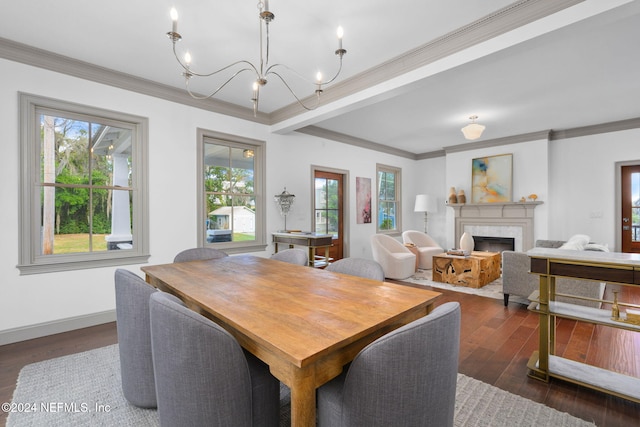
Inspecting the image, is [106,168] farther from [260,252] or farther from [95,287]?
[260,252]

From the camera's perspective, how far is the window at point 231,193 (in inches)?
155

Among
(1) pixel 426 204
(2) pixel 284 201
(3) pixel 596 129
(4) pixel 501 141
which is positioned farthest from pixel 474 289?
(3) pixel 596 129

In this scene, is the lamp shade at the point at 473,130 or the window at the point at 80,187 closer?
the window at the point at 80,187

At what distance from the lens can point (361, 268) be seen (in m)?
1.97

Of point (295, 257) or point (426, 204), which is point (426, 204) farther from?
point (295, 257)

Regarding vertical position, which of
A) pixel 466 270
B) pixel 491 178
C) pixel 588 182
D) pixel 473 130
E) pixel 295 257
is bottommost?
pixel 466 270

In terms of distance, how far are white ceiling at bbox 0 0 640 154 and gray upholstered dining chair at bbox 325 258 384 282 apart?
6.05ft

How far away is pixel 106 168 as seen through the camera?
10.6 ft

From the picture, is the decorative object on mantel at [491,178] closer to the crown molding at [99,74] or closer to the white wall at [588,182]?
the white wall at [588,182]

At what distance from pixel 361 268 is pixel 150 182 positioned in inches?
108

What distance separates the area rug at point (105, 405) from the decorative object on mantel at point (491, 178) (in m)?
4.96

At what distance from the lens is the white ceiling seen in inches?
84.4

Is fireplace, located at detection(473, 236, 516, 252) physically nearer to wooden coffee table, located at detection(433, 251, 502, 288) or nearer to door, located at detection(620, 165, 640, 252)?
wooden coffee table, located at detection(433, 251, 502, 288)

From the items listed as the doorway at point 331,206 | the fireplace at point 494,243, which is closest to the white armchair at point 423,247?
the fireplace at point 494,243
